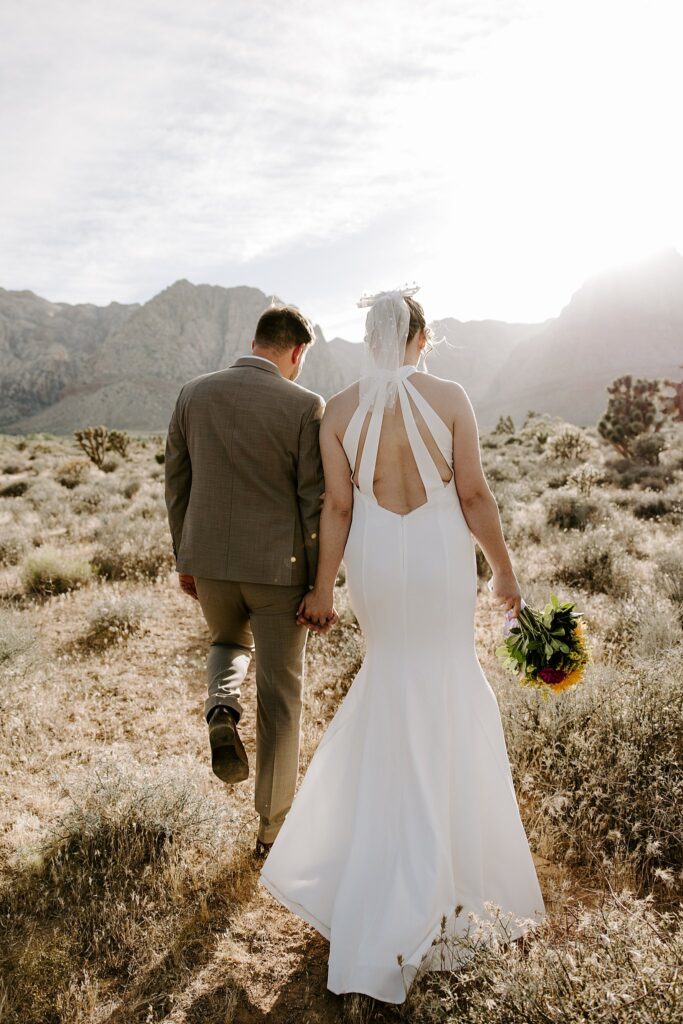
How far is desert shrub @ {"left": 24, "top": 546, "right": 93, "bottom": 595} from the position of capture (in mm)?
7520

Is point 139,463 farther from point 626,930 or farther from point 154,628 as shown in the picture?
point 626,930

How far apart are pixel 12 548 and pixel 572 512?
9024 mm

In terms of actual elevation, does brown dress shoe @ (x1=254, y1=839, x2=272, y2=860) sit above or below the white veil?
below

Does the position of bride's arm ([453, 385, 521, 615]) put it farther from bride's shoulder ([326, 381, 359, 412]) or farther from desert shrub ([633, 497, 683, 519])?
desert shrub ([633, 497, 683, 519])

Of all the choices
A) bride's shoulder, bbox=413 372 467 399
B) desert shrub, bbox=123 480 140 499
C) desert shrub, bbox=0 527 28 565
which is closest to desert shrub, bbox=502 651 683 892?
bride's shoulder, bbox=413 372 467 399

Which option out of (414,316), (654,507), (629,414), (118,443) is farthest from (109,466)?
(414,316)

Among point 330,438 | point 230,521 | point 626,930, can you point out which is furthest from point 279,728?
point 626,930

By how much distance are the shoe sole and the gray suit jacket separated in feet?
2.39

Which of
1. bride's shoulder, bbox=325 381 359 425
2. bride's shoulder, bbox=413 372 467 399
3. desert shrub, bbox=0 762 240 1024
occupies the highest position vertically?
bride's shoulder, bbox=413 372 467 399

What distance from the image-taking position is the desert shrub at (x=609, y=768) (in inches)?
116

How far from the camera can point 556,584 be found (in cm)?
721

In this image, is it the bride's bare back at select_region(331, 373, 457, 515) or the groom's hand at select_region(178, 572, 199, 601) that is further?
the groom's hand at select_region(178, 572, 199, 601)

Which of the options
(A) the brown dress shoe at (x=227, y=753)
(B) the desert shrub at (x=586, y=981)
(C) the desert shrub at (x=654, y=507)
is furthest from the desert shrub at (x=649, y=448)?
(B) the desert shrub at (x=586, y=981)

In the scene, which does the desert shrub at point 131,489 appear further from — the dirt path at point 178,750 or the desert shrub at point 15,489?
the dirt path at point 178,750
